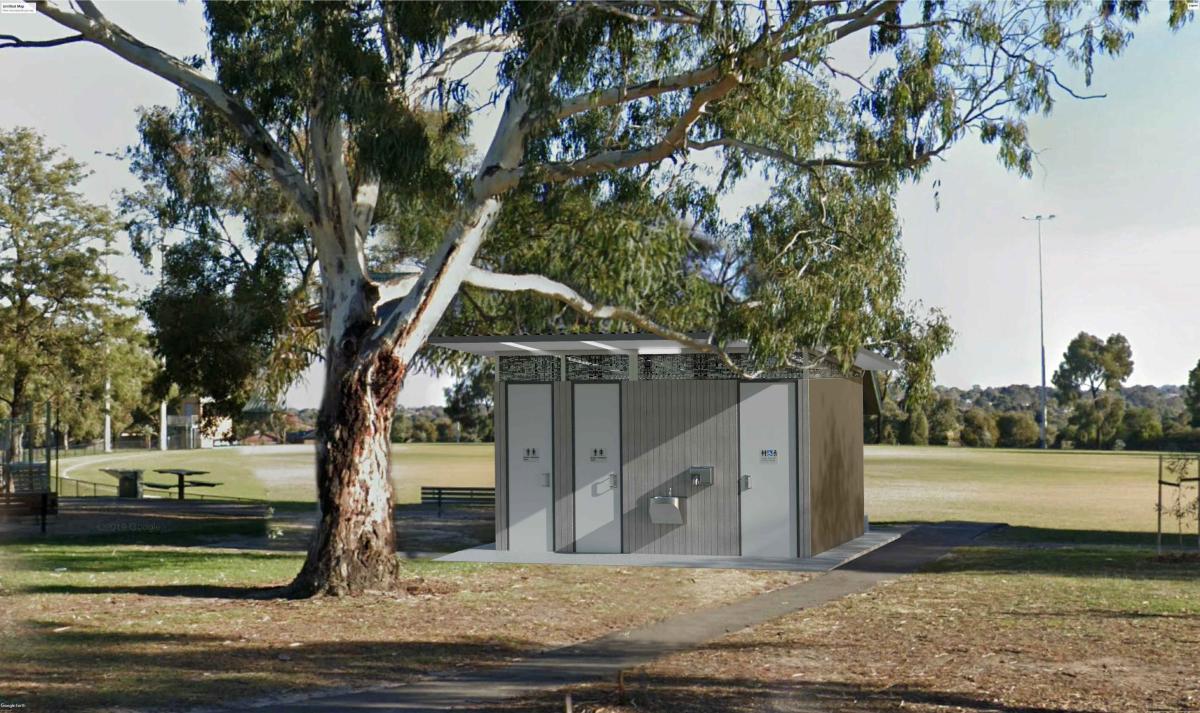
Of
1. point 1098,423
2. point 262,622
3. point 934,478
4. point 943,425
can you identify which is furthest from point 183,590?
point 1098,423

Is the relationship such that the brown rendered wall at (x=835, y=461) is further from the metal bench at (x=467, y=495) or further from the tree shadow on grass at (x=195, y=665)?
the metal bench at (x=467, y=495)

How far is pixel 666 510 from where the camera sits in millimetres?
18922

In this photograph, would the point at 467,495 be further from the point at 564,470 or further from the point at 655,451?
the point at 655,451

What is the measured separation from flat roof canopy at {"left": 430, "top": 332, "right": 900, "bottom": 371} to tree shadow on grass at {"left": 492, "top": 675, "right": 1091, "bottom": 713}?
8937mm

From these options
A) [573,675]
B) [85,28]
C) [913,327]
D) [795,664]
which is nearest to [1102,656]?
[795,664]

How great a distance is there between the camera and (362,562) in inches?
595

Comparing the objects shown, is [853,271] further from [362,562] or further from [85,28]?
[85,28]

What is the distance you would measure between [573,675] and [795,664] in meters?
1.81

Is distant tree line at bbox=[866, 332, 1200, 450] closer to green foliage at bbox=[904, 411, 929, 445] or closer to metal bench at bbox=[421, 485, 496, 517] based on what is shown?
green foliage at bbox=[904, 411, 929, 445]

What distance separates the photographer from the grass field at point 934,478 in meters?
31.5

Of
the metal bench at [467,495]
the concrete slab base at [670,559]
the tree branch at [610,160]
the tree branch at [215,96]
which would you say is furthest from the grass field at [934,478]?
the tree branch at [215,96]

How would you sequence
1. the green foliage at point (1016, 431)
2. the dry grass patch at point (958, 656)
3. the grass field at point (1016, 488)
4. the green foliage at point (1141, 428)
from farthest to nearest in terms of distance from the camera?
the green foliage at point (1016, 431), the green foliage at point (1141, 428), the grass field at point (1016, 488), the dry grass patch at point (958, 656)

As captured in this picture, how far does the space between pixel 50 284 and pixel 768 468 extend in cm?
2610

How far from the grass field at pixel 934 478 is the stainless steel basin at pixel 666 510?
1087cm
